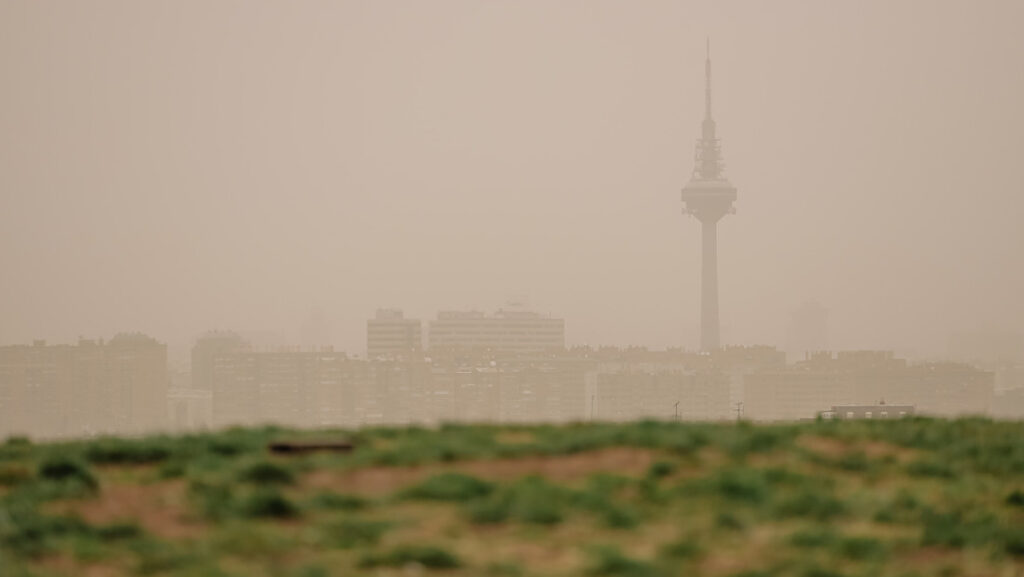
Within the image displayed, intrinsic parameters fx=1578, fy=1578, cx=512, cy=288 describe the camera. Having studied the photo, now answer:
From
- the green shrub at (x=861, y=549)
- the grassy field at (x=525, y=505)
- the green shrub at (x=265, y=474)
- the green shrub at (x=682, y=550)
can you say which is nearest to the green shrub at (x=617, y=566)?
the grassy field at (x=525, y=505)

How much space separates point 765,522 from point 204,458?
18.4 feet

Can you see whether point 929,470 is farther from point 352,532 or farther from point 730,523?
point 352,532

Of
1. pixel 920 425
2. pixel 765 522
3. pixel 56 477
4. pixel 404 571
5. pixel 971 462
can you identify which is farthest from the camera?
pixel 920 425

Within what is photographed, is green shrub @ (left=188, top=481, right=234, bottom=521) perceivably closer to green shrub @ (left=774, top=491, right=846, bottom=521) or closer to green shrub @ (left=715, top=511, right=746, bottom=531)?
green shrub @ (left=715, top=511, right=746, bottom=531)

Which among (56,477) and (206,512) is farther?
(56,477)

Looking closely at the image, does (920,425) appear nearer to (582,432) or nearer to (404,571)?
(582,432)

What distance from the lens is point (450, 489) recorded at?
44.4ft

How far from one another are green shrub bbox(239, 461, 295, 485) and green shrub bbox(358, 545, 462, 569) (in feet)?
8.49

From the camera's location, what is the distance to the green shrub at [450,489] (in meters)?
13.5

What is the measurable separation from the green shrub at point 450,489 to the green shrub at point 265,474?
4.31ft

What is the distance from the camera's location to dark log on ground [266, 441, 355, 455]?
1556cm

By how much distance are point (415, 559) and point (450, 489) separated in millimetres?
1749

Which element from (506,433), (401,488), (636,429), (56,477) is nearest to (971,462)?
(636,429)

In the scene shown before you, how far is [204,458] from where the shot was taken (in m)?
15.4
